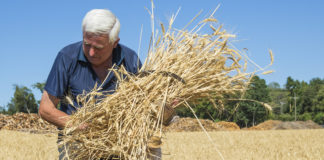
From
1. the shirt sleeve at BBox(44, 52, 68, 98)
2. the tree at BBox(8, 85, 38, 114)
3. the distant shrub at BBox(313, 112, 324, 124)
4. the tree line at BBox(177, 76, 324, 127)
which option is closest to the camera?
the shirt sleeve at BBox(44, 52, 68, 98)

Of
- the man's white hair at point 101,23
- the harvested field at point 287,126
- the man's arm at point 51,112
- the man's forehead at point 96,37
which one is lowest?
the man's arm at point 51,112

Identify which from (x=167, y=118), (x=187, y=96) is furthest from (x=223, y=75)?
(x=167, y=118)

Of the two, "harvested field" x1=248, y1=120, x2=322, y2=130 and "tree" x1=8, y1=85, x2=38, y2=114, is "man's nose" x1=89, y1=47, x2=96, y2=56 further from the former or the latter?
"tree" x1=8, y1=85, x2=38, y2=114

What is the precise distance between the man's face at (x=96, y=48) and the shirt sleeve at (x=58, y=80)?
0.62 ft

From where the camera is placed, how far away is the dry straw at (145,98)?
1.98 meters

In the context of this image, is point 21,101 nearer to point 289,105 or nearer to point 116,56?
point 289,105

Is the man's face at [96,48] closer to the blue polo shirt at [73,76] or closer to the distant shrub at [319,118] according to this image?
the blue polo shirt at [73,76]

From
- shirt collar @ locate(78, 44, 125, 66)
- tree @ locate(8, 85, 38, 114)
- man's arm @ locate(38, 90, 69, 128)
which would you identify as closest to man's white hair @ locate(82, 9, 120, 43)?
shirt collar @ locate(78, 44, 125, 66)

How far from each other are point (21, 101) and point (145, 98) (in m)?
32.8

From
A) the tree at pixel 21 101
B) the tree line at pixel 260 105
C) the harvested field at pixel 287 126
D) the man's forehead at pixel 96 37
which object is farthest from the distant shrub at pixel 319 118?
the man's forehead at pixel 96 37

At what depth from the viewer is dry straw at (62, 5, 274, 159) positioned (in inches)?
77.8

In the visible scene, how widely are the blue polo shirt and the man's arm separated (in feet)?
0.15

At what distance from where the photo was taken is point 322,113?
4922 cm

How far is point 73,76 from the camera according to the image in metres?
2.41
